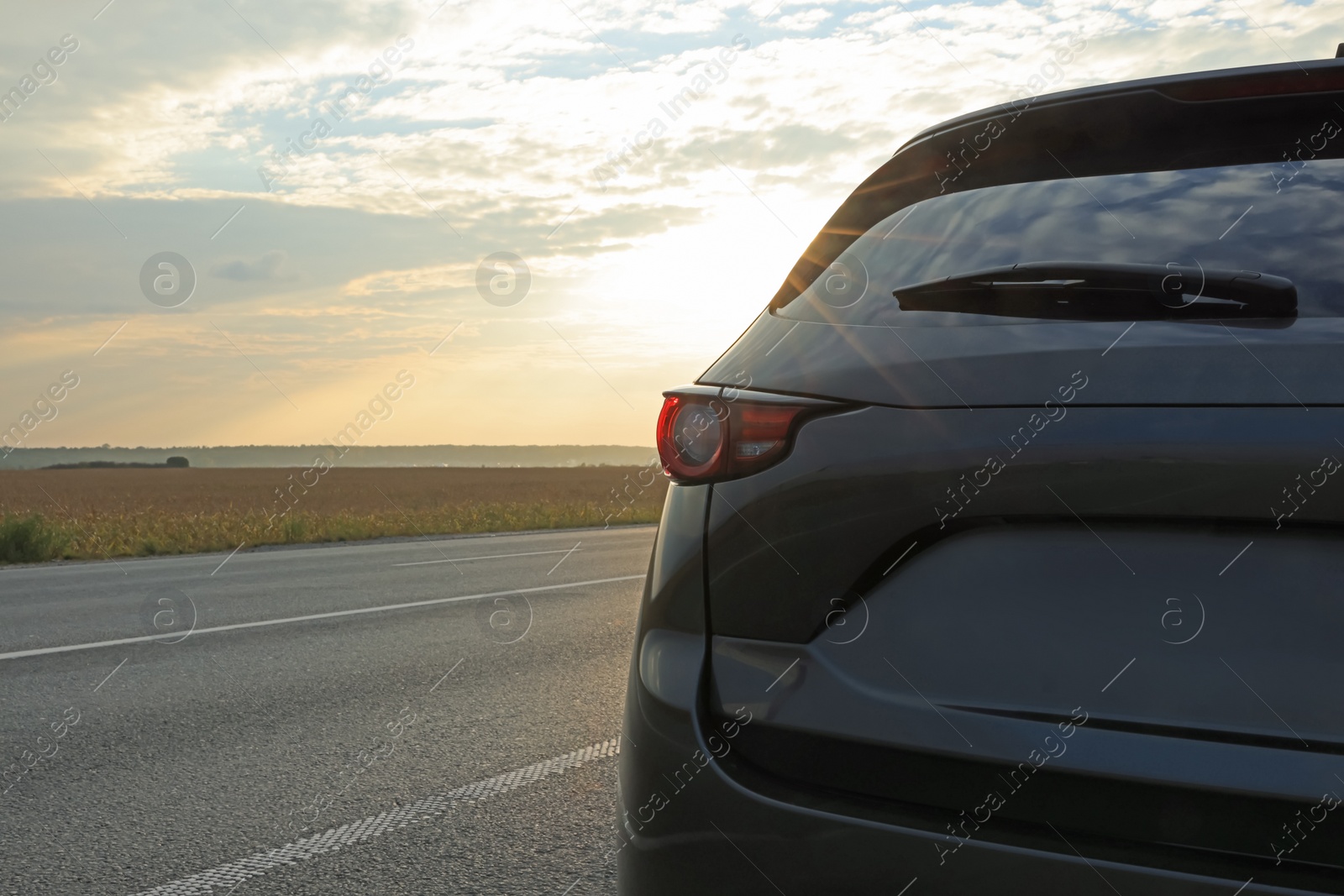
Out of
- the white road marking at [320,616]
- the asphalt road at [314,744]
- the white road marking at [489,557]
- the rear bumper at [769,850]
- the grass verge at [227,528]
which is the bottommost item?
the grass verge at [227,528]

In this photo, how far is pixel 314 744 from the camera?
426 centimetres

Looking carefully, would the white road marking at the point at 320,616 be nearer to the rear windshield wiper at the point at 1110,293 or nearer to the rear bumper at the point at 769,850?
the rear bumper at the point at 769,850

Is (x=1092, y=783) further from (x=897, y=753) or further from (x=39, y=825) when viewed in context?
(x=39, y=825)

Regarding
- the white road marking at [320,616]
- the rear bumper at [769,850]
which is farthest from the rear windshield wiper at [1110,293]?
the white road marking at [320,616]

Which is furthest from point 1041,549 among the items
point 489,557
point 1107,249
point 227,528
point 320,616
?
point 227,528

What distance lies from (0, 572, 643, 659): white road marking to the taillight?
20.7 ft

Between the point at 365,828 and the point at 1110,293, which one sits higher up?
the point at 1110,293

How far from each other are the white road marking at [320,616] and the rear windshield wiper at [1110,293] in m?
6.73

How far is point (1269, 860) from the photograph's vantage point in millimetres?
1255

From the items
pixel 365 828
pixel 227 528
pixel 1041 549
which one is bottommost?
pixel 227 528

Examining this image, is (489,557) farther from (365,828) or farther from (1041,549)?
(1041,549)

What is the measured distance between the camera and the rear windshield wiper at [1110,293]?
1445mm

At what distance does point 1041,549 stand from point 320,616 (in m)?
7.25

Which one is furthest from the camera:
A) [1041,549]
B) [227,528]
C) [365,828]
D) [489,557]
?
[227,528]
